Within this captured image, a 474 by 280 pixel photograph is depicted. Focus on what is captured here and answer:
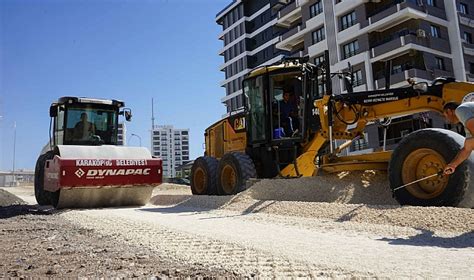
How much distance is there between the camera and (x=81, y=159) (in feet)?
34.6

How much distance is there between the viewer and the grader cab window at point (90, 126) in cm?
1251

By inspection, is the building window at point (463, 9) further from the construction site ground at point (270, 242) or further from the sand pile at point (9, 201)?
the sand pile at point (9, 201)

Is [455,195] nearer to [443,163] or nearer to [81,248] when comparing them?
[443,163]

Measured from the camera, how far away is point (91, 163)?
1060 centimetres

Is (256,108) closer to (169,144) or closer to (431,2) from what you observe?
(431,2)

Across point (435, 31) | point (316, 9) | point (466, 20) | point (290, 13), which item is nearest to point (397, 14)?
point (435, 31)

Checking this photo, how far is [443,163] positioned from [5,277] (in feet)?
19.4

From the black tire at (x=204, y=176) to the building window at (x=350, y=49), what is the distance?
27941mm

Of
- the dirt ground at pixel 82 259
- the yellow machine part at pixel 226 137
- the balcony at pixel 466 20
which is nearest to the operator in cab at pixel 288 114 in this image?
the yellow machine part at pixel 226 137

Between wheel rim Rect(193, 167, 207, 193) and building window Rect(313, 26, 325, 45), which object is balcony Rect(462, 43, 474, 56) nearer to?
building window Rect(313, 26, 325, 45)

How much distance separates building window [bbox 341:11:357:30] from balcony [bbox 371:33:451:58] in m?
3.47

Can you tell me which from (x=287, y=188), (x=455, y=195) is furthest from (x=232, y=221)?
(x=455, y=195)

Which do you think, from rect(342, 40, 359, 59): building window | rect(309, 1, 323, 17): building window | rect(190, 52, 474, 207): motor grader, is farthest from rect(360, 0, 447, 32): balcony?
rect(190, 52, 474, 207): motor grader

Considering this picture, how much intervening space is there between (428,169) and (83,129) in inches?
381
